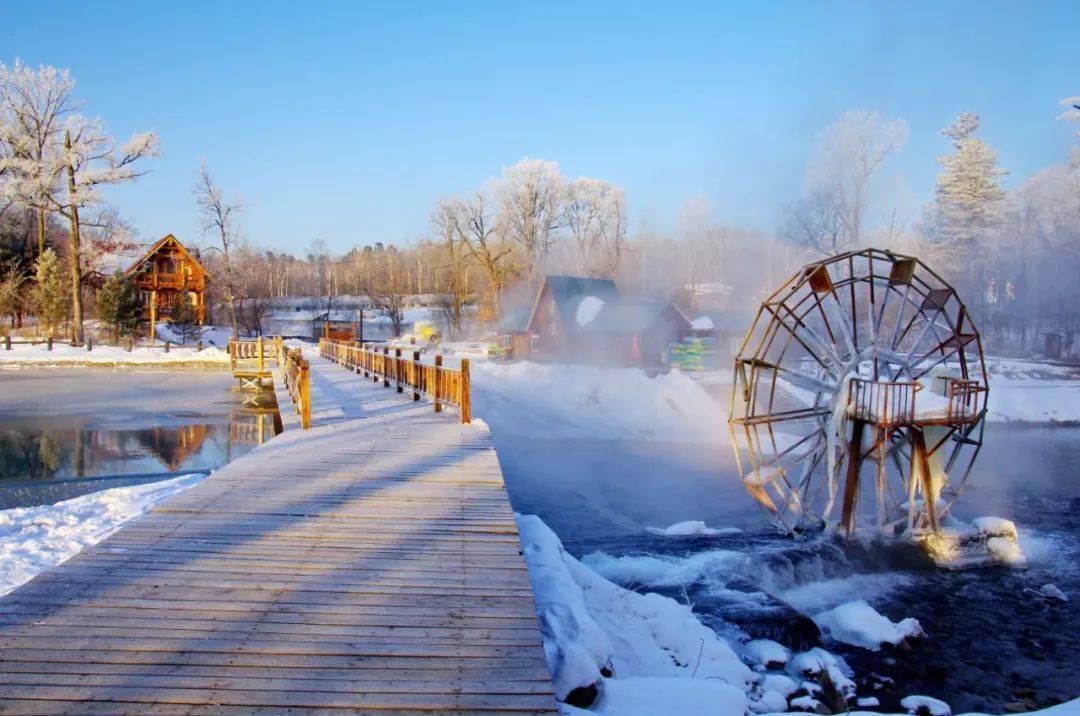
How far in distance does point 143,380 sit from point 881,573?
102 feet

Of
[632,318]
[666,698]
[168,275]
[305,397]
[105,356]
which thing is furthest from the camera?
[168,275]

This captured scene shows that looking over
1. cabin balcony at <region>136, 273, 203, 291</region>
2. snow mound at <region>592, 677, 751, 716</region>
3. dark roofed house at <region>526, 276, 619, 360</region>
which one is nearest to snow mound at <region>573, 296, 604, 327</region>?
dark roofed house at <region>526, 276, 619, 360</region>

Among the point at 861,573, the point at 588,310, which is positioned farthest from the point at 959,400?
the point at 588,310

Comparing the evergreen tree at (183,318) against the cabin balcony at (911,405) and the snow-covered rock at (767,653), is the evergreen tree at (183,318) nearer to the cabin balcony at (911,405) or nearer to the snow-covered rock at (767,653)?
the cabin balcony at (911,405)

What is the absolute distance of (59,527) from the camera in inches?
349

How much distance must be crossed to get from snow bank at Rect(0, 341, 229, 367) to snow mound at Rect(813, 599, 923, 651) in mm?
36240

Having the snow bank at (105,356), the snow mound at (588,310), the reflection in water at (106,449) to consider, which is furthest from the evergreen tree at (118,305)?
the snow mound at (588,310)

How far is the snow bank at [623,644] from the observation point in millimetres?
4574

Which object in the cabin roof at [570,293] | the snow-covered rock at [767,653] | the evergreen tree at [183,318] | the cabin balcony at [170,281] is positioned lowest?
the snow-covered rock at [767,653]

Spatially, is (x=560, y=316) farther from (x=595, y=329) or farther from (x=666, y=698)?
(x=666, y=698)

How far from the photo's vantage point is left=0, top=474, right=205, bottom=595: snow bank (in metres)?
7.52

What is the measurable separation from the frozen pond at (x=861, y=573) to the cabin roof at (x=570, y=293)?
19804mm

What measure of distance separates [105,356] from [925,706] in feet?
130

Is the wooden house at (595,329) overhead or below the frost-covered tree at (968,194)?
below
